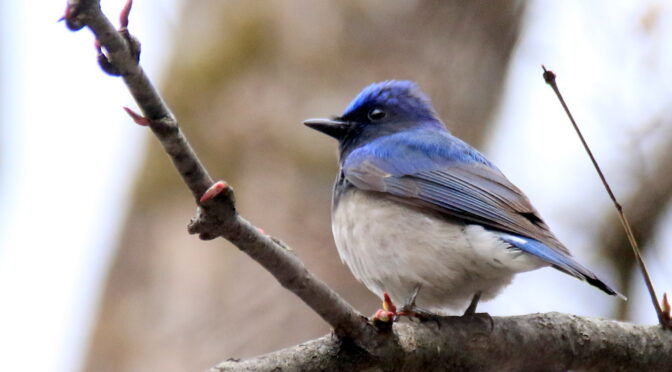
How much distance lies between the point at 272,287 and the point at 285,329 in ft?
0.95

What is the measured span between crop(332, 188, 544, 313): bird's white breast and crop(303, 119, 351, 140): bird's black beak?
0.99 m

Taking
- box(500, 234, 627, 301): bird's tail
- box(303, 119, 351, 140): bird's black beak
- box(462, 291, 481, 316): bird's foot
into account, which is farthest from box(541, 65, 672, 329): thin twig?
box(303, 119, 351, 140): bird's black beak

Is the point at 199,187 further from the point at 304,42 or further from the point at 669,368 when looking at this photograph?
the point at 304,42

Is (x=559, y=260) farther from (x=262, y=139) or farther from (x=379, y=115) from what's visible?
(x=262, y=139)

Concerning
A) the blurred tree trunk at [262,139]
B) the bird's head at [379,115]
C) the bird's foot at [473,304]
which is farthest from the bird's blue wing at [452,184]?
the blurred tree trunk at [262,139]

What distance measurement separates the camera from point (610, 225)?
649cm

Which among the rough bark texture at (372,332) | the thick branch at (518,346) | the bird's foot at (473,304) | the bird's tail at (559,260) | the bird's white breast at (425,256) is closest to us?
the rough bark texture at (372,332)

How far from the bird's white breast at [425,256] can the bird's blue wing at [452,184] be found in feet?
0.23

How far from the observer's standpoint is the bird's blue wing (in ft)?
13.4

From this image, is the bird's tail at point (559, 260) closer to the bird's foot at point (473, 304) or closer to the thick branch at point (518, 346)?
the thick branch at point (518, 346)

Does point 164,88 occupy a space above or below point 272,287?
above

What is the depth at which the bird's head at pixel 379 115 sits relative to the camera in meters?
5.39

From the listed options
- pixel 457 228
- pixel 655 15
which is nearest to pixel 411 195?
pixel 457 228

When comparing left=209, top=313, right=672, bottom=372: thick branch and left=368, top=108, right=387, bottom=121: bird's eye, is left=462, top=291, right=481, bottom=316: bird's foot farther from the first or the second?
left=368, top=108, right=387, bottom=121: bird's eye
